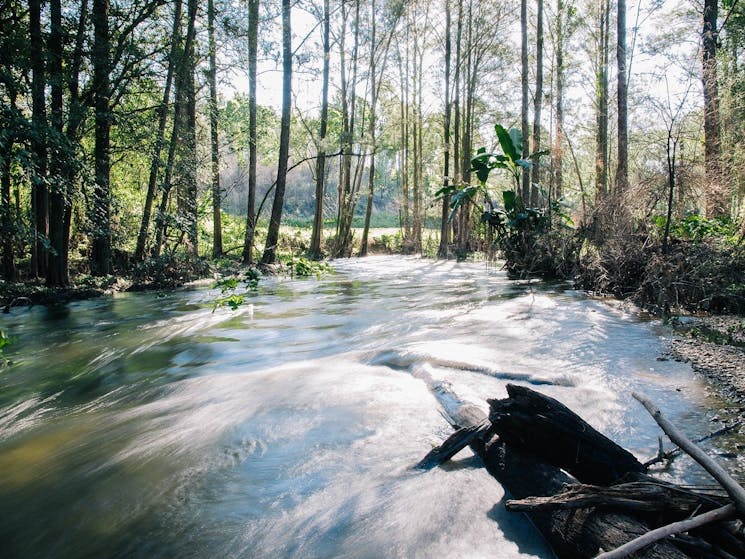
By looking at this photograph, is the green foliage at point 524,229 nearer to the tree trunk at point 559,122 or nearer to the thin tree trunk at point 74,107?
the tree trunk at point 559,122

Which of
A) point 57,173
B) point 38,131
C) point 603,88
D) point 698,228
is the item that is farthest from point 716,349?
point 603,88

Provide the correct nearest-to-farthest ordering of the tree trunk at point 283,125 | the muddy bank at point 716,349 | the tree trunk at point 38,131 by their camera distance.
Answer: the muddy bank at point 716,349, the tree trunk at point 38,131, the tree trunk at point 283,125

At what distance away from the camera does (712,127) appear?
1111 centimetres

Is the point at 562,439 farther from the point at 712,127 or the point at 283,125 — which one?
the point at 283,125

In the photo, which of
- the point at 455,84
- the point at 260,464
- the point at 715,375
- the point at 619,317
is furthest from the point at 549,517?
the point at 455,84

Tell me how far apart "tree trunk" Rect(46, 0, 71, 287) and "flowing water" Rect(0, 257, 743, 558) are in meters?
2.41

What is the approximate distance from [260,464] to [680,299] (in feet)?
19.7

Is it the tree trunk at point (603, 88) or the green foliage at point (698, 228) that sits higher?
the tree trunk at point (603, 88)

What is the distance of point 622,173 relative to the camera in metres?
11.2

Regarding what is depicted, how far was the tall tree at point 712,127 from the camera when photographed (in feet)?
30.6

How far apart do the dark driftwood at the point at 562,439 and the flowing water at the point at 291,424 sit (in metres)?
0.31

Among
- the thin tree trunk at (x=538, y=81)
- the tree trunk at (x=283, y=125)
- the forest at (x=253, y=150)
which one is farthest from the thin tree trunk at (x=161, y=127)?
the thin tree trunk at (x=538, y=81)

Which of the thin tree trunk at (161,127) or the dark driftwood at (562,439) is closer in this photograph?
the dark driftwood at (562,439)

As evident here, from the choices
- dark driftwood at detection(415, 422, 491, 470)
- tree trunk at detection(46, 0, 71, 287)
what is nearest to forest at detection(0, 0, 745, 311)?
tree trunk at detection(46, 0, 71, 287)
